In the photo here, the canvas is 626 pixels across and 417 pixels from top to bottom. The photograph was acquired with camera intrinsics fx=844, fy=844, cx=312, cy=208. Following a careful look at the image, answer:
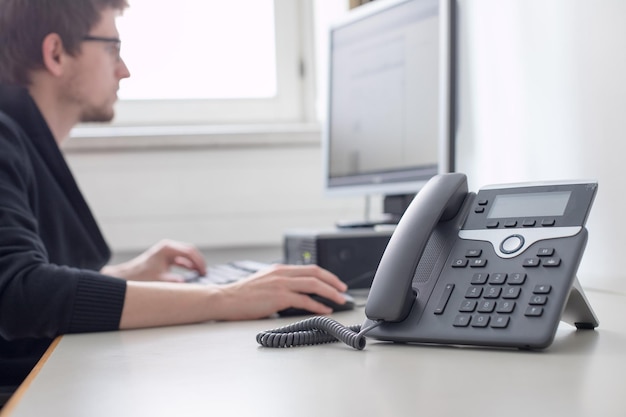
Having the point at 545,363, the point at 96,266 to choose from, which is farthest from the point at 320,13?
the point at 545,363

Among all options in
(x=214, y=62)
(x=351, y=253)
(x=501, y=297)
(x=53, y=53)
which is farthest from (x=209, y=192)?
(x=501, y=297)

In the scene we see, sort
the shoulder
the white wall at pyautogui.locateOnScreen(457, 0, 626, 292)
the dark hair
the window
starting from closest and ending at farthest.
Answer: the white wall at pyautogui.locateOnScreen(457, 0, 626, 292) → the shoulder → the dark hair → the window

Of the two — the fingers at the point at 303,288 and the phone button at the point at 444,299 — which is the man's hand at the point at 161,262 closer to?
the fingers at the point at 303,288

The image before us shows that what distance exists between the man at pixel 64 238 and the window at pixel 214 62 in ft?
2.52

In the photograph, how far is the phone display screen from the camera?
0.81 meters

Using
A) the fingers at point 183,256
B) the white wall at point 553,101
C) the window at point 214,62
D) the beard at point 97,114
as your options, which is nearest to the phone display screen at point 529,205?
the white wall at point 553,101

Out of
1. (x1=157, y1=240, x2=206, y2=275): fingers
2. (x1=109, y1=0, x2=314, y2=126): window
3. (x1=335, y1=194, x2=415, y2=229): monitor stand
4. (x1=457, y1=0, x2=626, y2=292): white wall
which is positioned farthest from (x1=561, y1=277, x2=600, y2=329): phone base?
(x1=109, y1=0, x2=314, y2=126): window

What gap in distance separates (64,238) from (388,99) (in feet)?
2.21

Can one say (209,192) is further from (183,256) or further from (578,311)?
(578,311)

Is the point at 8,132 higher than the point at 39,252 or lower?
higher

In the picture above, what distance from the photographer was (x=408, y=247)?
838mm

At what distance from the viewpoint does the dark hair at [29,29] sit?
163 cm

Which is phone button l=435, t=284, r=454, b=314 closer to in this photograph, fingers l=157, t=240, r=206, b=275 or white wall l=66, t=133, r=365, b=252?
fingers l=157, t=240, r=206, b=275

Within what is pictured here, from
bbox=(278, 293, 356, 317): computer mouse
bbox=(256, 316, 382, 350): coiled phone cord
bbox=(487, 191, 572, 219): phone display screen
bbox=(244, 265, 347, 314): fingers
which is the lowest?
bbox=(278, 293, 356, 317): computer mouse
